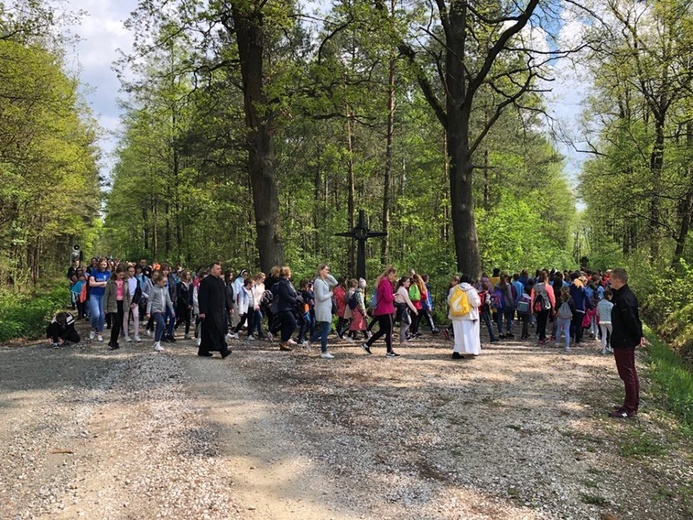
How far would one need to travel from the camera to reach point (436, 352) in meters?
11.4

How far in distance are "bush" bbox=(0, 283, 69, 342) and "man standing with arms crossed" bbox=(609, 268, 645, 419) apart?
1430 centimetres

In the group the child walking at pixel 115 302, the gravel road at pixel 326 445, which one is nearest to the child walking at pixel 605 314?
the gravel road at pixel 326 445

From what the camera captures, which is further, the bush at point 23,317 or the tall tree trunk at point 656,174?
the tall tree trunk at point 656,174

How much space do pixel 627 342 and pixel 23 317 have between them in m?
16.3

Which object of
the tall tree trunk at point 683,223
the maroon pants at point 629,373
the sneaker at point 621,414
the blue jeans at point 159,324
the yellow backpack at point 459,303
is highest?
the tall tree trunk at point 683,223

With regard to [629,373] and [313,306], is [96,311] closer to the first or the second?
[313,306]

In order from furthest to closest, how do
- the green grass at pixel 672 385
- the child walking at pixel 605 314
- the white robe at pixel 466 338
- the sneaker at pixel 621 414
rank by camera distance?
1. the child walking at pixel 605 314
2. the white robe at pixel 466 338
3. the green grass at pixel 672 385
4. the sneaker at pixel 621 414

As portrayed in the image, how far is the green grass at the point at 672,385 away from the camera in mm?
7684

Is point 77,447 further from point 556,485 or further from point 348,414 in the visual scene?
point 556,485

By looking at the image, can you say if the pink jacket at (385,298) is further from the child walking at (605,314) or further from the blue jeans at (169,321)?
the child walking at (605,314)

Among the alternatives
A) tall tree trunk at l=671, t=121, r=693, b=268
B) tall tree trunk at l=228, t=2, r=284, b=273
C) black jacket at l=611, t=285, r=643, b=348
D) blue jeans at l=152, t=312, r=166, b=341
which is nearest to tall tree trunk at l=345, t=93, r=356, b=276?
tall tree trunk at l=228, t=2, r=284, b=273

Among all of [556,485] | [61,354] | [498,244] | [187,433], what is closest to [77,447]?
[187,433]

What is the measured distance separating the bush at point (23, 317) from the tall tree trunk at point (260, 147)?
276 inches

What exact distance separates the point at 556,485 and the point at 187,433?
12.5 feet
